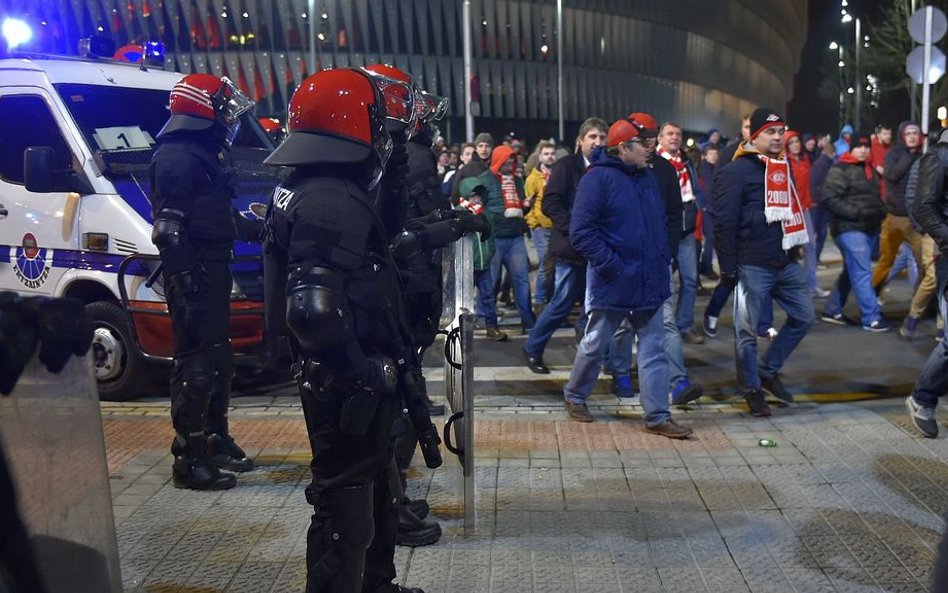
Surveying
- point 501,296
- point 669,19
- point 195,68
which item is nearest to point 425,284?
point 501,296

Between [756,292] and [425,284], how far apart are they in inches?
136

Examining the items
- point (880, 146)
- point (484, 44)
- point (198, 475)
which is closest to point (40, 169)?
point (198, 475)

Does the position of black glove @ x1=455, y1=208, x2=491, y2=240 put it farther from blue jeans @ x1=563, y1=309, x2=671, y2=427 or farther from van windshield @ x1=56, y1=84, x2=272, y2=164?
van windshield @ x1=56, y1=84, x2=272, y2=164

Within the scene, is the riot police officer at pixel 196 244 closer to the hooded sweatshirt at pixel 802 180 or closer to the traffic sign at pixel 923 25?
the hooded sweatshirt at pixel 802 180

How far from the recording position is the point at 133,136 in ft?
24.9

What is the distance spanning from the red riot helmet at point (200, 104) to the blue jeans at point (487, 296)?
4.49 metres

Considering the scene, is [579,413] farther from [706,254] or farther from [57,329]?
[706,254]

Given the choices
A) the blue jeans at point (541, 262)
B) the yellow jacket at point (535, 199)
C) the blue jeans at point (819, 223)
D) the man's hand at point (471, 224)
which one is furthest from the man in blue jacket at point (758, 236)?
the blue jeans at point (819, 223)

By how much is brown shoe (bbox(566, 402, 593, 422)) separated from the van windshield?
3.76 m

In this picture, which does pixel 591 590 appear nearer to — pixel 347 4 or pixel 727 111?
pixel 347 4

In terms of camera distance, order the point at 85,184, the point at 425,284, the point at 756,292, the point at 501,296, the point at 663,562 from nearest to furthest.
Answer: the point at 425,284 < the point at 663,562 < the point at 756,292 < the point at 85,184 < the point at 501,296

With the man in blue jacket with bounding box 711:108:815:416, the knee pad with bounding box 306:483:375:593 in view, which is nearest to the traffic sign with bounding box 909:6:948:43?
the man in blue jacket with bounding box 711:108:815:416

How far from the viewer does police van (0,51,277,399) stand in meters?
6.98

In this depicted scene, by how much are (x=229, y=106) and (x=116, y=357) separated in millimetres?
2859
